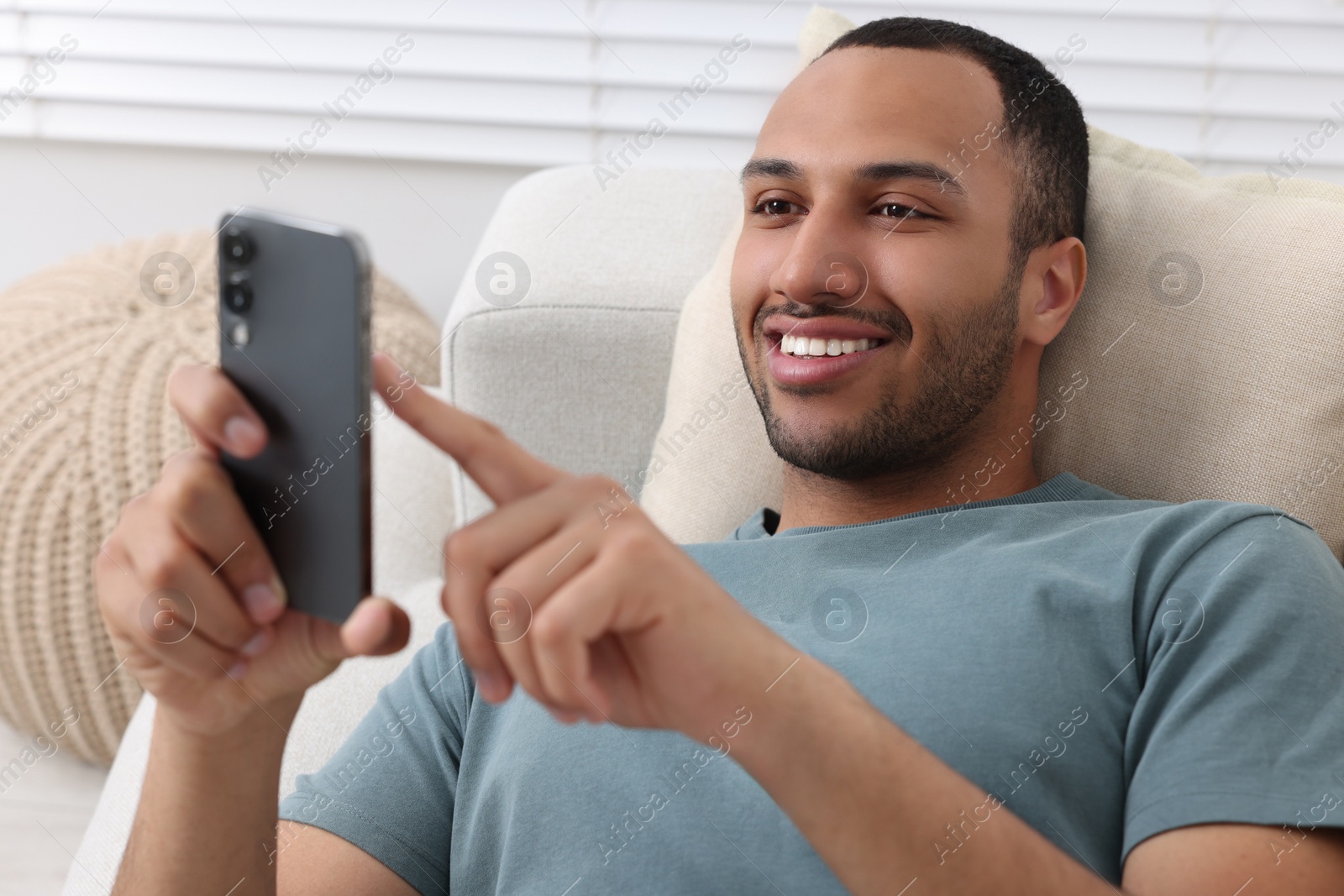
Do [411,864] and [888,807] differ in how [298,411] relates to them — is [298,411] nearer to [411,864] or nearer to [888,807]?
[888,807]

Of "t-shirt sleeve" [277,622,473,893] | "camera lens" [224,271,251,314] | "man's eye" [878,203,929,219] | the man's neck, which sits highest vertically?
"camera lens" [224,271,251,314]

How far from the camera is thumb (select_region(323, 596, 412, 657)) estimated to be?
567mm

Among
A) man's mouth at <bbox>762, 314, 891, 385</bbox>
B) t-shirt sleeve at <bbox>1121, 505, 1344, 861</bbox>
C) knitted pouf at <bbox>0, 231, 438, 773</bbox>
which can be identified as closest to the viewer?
t-shirt sleeve at <bbox>1121, 505, 1344, 861</bbox>

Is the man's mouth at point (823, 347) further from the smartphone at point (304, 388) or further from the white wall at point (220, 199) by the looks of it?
the white wall at point (220, 199)

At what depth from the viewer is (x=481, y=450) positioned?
1.91 feet

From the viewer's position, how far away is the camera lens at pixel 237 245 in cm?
59

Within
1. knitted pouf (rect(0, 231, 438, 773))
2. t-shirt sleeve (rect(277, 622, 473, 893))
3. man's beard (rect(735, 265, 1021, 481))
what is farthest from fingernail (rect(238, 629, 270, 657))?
knitted pouf (rect(0, 231, 438, 773))

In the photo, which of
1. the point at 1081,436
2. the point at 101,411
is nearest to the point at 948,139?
the point at 1081,436
